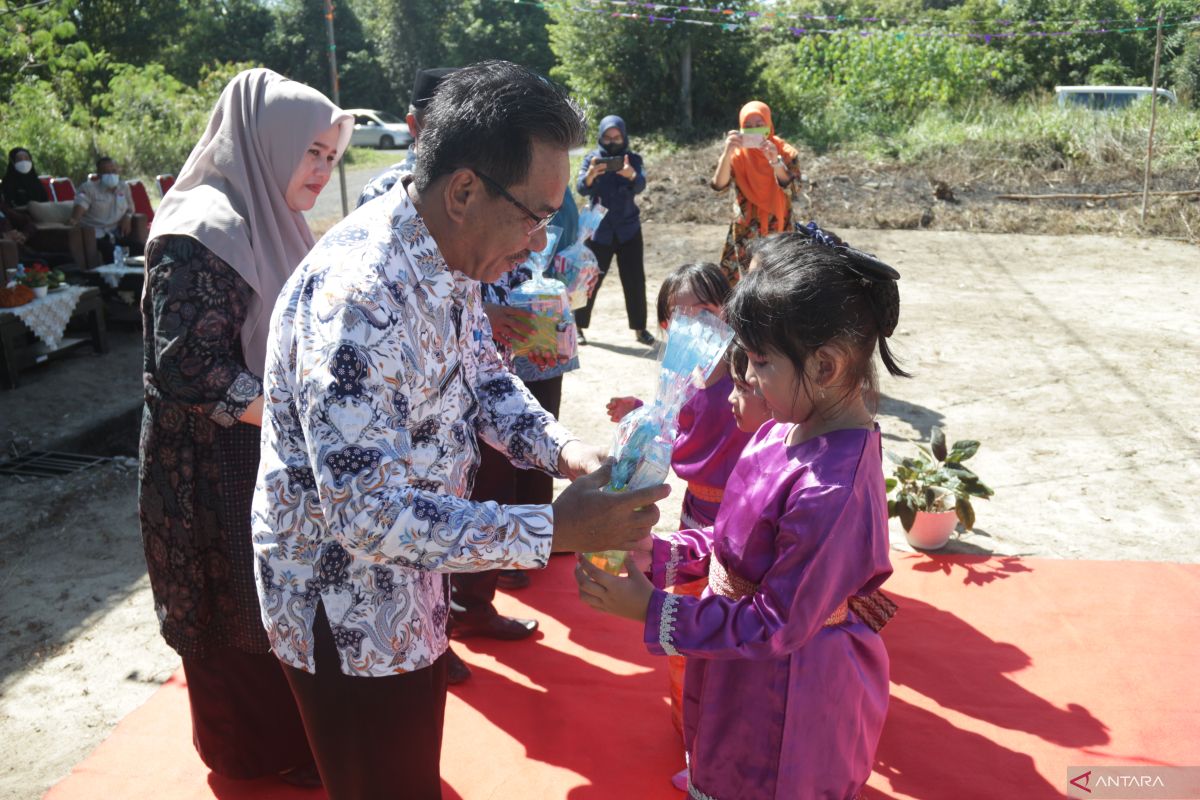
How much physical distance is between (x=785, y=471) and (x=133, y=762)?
228cm

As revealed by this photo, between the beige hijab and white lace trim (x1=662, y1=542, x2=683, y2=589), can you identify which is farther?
the beige hijab

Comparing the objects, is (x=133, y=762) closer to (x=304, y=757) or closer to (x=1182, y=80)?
(x=304, y=757)

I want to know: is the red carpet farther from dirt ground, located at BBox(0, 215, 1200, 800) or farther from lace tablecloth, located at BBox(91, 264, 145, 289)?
lace tablecloth, located at BBox(91, 264, 145, 289)

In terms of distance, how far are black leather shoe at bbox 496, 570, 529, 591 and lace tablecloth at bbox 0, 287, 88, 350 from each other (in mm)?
5257

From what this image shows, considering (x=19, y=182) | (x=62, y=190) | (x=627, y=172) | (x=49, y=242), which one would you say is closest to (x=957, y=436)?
(x=627, y=172)

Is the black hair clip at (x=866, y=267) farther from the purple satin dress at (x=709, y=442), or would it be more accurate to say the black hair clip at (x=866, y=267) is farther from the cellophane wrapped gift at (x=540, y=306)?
the cellophane wrapped gift at (x=540, y=306)

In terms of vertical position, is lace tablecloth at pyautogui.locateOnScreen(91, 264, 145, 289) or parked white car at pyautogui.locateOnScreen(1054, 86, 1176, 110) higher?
parked white car at pyautogui.locateOnScreen(1054, 86, 1176, 110)

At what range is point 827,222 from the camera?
13.4 meters

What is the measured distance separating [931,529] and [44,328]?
6.74 meters

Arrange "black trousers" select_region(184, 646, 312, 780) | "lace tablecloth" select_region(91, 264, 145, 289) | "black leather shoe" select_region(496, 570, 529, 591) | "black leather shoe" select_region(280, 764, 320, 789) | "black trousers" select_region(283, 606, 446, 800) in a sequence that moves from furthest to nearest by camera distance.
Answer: "lace tablecloth" select_region(91, 264, 145, 289) → "black leather shoe" select_region(496, 570, 529, 591) → "black leather shoe" select_region(280, 764, 320, 789) → "black trousers" select_region(184, 646, 312, 780) → "black trousers" select_region(283, 606, 446, 800)

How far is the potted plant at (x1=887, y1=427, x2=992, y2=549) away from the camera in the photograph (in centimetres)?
434

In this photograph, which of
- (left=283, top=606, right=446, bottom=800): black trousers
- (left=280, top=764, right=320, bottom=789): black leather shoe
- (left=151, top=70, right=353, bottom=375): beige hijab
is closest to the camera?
(left=283, top=606, right=446, bottom=800): black trousers

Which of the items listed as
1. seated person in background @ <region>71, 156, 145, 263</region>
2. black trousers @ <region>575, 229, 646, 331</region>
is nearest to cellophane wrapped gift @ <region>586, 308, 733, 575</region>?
black trousers @ <region>575, 229, 646, 331</region>

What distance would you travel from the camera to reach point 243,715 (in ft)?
8.79
